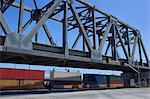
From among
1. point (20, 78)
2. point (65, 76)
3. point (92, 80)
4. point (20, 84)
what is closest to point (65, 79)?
point (65, 76)

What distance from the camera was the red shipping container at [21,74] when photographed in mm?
50906

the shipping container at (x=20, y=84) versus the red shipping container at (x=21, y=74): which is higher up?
the red shipping container at (x=21, y=74)

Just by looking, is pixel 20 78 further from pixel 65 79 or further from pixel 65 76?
pixel 65 76

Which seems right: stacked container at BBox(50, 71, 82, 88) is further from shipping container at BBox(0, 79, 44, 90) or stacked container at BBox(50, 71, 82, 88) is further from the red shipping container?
shipping container at BBox(0, 79, 44, 90)

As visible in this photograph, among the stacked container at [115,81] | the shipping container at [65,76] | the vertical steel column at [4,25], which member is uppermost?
the vertical steel column at [4,25]

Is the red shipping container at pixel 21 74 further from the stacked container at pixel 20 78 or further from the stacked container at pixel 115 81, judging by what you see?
the stacked container at pixel 115 81

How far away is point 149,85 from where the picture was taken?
237ft

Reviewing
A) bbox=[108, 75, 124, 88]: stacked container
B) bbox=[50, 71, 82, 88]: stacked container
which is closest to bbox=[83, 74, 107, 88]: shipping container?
bbox=[50, 71, 82, 88]: stacked container

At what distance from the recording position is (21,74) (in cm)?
5388

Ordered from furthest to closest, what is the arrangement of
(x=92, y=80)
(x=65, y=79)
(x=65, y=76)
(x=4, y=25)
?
(x=92, y=80) → (x=65, y=76) → (x=65, y=79) → (x=4, y=25)

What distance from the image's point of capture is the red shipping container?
2004 inches

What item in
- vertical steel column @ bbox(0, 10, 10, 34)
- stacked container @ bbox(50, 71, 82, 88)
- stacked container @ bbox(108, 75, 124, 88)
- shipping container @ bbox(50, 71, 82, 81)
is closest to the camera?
vertical steel column @ bbox(0, 10, 10, 34)

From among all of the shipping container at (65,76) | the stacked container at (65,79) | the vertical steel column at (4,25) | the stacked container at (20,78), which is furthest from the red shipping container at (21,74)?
the vertical steel column at (4,25)

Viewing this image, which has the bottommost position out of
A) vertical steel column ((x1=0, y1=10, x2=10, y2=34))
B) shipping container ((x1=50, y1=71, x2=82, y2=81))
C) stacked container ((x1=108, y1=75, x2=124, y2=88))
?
stacked container ((x1=108, y1=75, x2=124, y2=88))
